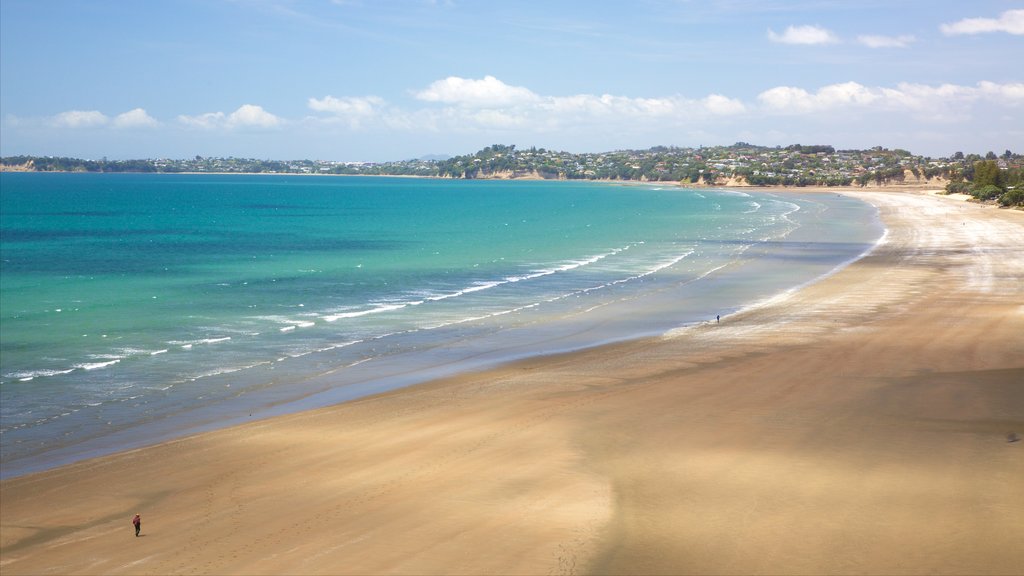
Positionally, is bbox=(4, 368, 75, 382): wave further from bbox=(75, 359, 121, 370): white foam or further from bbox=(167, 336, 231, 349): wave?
bbox=(167, 336, 231, 349): wave

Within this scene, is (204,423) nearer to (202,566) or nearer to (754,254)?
(202,566)

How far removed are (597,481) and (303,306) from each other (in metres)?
25.2

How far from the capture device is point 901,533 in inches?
507

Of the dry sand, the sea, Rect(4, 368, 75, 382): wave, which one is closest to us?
the dry sand

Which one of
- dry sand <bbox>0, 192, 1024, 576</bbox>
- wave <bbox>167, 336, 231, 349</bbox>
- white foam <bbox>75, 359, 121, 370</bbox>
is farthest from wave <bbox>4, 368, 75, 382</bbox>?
dry sand <bbox>0, 192, 1024, 576</bbox>

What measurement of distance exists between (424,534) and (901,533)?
266 inches

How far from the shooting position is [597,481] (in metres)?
15.5

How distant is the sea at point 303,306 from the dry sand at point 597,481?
9.41 ft

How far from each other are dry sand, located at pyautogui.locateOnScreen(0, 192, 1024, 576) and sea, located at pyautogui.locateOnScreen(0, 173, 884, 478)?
113 inches

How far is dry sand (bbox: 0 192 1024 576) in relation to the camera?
12562mm

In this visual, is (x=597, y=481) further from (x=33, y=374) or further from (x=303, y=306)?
(x=303, y=306)

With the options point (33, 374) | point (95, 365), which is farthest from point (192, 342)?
point (33, 374)

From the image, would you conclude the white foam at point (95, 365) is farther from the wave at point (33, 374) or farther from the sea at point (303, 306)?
the wave at point (33, 374)

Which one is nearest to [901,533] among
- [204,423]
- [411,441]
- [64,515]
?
[411,441]
